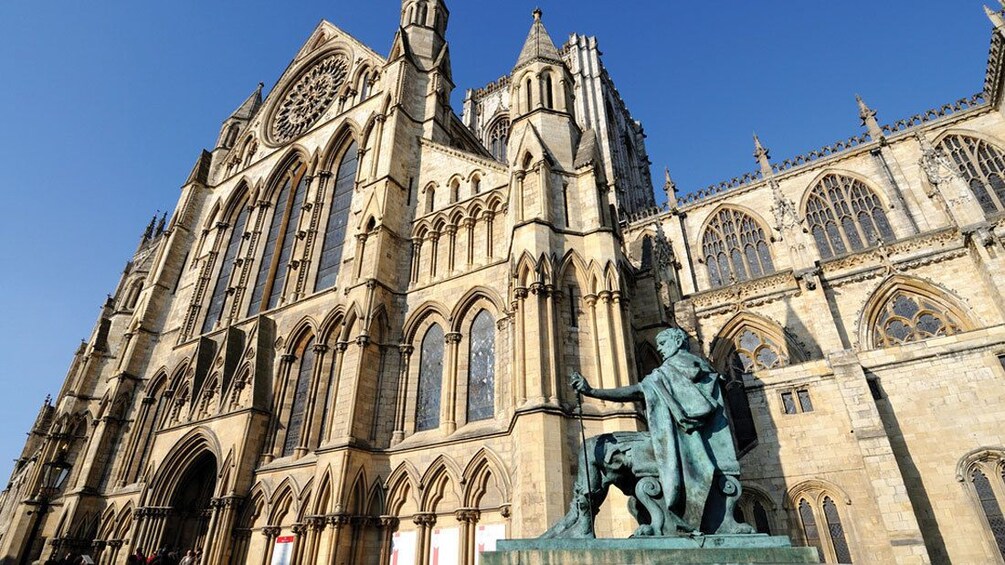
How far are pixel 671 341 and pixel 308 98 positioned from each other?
77.0 ft

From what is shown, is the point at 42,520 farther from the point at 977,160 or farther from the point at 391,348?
the point at 977,160

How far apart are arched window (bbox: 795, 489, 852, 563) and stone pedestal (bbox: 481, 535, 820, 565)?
11.7 meters

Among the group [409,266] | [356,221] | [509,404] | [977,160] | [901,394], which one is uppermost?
[977,160]

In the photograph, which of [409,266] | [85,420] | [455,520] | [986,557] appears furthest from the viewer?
[85,420]

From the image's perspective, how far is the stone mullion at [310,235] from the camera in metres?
16.6

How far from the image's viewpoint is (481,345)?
1231 cm

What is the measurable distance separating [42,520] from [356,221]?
1543cm

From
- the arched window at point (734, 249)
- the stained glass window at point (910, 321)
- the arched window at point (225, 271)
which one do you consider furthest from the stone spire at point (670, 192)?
the arched window at point (225, 271)

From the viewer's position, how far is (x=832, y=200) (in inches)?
891

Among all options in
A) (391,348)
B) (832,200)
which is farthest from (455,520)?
(832,200)

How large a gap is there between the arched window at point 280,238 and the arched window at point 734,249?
18.2 meters

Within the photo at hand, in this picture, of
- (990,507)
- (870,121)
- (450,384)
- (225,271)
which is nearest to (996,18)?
(870,121)

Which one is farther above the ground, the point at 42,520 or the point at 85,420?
the point at 85,420

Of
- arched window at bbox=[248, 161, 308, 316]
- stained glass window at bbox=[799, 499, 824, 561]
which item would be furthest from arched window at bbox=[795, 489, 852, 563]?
arched window at bbox=[248, 161, 308, 316]
